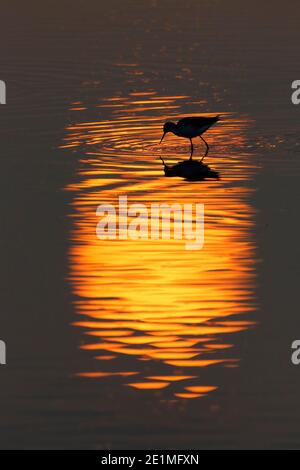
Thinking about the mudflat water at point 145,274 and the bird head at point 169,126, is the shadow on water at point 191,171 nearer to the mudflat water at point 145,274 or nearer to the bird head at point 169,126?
the mudflat water at point 145,274

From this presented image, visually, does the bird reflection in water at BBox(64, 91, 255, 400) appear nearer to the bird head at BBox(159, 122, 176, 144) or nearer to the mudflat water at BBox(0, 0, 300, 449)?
the mudflat water at BBox(0, 0, 300, 449)

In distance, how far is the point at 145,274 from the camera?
1922 cm

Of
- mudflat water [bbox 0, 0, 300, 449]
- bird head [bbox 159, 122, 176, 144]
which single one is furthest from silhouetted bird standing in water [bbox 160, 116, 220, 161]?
mudflat water [bbox 0, 0, 300, 449]

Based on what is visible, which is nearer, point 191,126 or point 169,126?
point 191,126

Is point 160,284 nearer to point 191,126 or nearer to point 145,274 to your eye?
point 145,274

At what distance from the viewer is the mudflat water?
1447 cm

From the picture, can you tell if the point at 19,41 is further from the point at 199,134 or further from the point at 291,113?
the point at 199,134

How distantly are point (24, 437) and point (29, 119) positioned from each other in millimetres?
19166

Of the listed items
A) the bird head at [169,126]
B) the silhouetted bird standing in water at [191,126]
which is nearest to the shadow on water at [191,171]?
the silhouetted bird standing in water at [191,126]

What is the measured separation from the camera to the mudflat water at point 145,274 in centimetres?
1447

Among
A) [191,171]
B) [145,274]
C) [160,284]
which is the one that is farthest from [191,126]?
[160,284]

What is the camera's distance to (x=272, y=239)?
21016 millimetres

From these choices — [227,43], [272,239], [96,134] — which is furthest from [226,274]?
[227,43]

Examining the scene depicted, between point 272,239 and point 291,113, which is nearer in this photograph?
point 272,239
